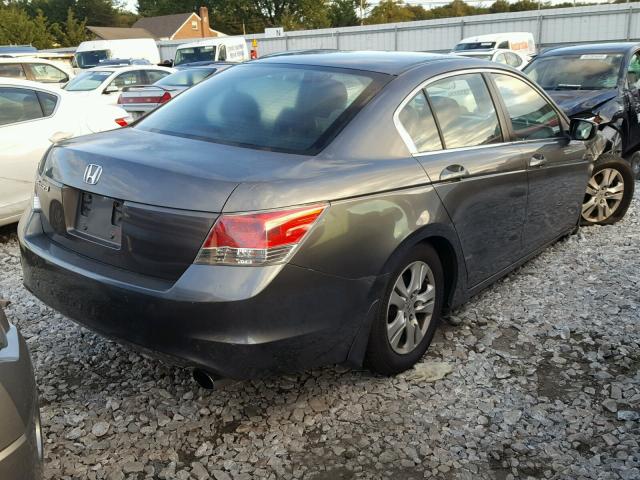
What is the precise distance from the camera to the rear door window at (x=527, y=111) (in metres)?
4.13

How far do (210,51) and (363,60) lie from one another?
906 inches

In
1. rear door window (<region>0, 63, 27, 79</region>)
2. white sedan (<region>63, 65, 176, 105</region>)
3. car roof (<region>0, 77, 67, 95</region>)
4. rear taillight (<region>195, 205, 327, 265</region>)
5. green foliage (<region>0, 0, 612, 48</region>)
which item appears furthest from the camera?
green foliage (<region>0, 0, 612, 48</region>)

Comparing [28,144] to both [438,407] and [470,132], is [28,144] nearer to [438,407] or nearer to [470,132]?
[470,132]

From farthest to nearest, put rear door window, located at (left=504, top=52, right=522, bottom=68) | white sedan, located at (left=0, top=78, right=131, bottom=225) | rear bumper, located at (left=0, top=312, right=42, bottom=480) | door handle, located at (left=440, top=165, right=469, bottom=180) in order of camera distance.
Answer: rear door window, located at (left=504, top=52, right=522, bottom=68)
white sedan, located at (left=0, top=78, right=131, bottom=225)
door handle, located at (left=440, top=165, right=469, bottom=180)
rear bumper, located at (left=0, top=312, right=42, bottom=480)

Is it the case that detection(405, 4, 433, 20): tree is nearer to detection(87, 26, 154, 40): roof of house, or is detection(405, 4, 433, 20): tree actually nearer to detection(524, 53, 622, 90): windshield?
detection(87, 26, 154, 40): roof of house

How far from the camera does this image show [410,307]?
10.7 ft

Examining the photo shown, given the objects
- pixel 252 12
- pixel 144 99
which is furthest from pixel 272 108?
pixel 252 12

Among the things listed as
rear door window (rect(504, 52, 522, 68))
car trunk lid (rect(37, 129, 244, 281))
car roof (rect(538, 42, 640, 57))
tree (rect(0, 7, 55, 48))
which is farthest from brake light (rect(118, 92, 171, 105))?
tree (rect(0, 7, 55, 48))

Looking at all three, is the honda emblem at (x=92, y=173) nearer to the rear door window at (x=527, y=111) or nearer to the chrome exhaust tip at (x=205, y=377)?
the chrome exhaust tip at (x=205, y=377)

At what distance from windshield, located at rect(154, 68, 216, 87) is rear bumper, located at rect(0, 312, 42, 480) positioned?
1193cm

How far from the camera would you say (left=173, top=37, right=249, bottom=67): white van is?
82.6 ft

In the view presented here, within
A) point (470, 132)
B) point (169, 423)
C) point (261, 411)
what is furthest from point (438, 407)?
point (470, 132)

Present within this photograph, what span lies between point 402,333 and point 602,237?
3291 mm

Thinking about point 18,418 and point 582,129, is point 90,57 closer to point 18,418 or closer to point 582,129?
point 582,129
